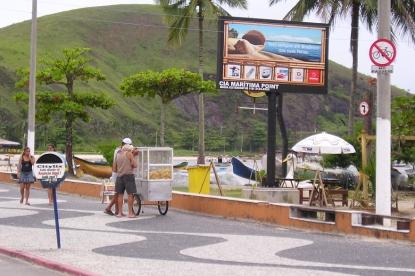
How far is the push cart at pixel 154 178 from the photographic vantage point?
1850cm

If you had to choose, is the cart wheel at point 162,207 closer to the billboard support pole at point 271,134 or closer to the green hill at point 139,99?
the billboard support pole at point 271,134

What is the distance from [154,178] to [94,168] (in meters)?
23.2

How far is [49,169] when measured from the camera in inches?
506

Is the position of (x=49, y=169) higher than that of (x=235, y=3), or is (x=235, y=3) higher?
(x=235, y=3)

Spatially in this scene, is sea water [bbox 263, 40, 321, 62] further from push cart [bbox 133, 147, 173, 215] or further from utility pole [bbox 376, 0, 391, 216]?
utility pole [bbox 376, 0, 391, 216]

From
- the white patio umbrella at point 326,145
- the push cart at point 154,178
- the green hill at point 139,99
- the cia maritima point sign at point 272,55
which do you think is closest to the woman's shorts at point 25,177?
the push cart at point 154,178

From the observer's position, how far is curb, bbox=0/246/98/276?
10.4 meters

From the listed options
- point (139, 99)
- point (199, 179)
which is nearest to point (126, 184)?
point (199, 179)

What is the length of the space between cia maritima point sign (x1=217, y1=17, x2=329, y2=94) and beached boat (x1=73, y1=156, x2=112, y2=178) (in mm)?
18780

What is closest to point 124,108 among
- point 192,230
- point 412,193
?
point 412,193

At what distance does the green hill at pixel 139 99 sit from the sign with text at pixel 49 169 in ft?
187

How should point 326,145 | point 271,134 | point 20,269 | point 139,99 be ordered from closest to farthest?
point 20,269, point 326,145, point 271,134, point 139,99

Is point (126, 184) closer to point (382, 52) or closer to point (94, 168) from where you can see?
point (382, 52)

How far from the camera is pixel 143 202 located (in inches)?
754
